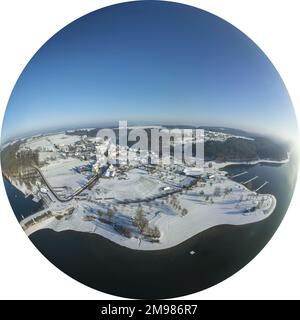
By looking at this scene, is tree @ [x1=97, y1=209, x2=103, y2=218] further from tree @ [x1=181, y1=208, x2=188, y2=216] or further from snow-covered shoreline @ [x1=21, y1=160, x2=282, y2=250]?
tree @ [x1=181, y1=208, x2=188, y2=216]

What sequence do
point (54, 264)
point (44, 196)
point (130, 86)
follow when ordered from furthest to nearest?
point (54, 264)
point (44, 196)
point (130, 86)

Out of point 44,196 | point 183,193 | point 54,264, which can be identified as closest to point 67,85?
point 44,196

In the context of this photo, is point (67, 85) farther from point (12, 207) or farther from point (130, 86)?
point (12, 207)

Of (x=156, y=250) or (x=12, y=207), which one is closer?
(x=156, y=250)

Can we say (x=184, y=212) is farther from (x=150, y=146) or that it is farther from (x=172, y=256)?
(x=150, y=146)

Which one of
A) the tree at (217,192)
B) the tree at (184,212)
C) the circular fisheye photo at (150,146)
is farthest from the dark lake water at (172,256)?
the tree at (184,212)

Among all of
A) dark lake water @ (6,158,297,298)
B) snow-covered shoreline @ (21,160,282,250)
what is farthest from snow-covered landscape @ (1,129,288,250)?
dark lake water @ (6,158,297,298)

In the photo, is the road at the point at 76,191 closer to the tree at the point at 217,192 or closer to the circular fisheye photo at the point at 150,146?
the circular fisheye photo at the point at 150,146
